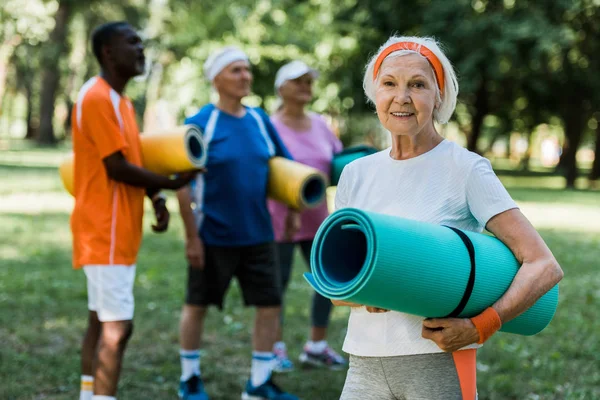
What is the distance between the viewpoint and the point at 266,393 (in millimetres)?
5059

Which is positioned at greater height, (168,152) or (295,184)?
(168,152)

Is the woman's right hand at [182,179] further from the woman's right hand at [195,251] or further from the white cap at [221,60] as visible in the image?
the white cap at [221,60]

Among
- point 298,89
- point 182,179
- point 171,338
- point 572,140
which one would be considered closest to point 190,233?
point 182,179

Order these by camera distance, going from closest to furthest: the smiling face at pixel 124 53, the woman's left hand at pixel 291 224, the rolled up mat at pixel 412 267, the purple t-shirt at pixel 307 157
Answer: the rolled up mat at pixel 412 267, the smiling face at pixel 124 53, the woman's left hand at pixel 291 224, the purple t-shirt at pixel 307 157

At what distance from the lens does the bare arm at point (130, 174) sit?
403 centimetres

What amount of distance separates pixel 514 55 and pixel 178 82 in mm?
10126

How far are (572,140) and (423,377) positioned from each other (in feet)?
101

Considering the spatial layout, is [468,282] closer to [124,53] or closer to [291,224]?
[124,53]

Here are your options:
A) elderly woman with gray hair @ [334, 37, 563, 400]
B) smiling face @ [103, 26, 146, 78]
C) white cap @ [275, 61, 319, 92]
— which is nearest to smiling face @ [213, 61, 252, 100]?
white cap @ [275, 61, 319, 92]

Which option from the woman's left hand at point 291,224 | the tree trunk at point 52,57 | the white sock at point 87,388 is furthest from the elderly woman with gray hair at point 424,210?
the tree trunk at point 52,57

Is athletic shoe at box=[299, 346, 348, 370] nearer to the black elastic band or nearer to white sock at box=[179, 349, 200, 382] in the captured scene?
white sock at box=[179, 349, 200, 382]

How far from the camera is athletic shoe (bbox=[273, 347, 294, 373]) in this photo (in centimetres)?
589

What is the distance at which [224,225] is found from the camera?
504 cm

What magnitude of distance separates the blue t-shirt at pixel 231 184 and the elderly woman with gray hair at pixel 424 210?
240 centimetres
